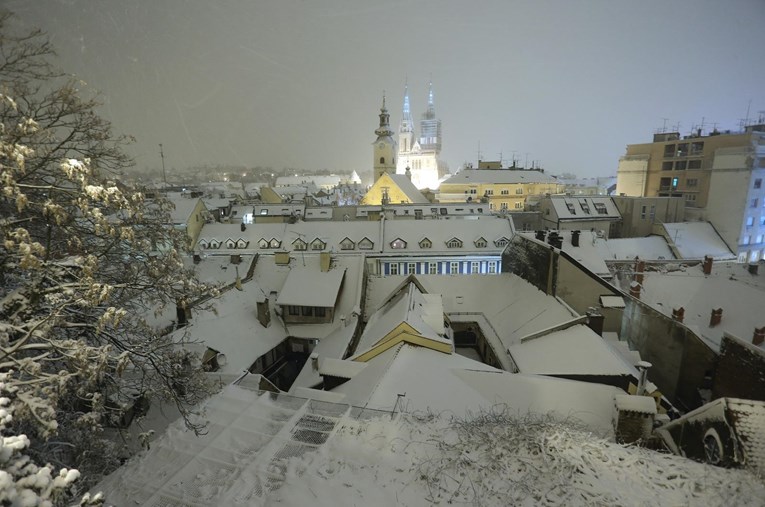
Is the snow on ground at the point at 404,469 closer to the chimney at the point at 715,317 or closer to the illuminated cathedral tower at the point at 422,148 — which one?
the chimney at the point at 715,317

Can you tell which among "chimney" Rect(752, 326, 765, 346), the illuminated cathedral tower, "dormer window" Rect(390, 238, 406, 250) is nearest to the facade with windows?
"chimney" Rect(752, 326, 765, 346)

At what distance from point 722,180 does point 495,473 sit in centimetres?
6003

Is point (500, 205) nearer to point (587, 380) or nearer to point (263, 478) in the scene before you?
point (587, 380)

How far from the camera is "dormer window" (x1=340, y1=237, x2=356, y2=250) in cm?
3631

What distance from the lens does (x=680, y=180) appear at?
5447 centimetres

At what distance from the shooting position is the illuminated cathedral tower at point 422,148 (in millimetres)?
138000

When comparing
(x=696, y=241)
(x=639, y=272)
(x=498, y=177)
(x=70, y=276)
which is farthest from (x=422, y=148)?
(x=70, y=276)

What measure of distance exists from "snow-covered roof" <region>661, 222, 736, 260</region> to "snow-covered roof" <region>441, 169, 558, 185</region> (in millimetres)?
33187

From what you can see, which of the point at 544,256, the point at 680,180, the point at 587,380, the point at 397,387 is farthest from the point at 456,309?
the point at 680,180

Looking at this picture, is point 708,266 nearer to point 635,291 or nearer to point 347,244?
point 635,291

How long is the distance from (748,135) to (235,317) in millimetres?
62046

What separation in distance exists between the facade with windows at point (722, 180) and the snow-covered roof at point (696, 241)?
3697 mm

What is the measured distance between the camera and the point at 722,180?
160 feet

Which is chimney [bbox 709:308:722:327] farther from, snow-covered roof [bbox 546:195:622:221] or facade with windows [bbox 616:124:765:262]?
facade with windows [bbox 616:124:765:262]
